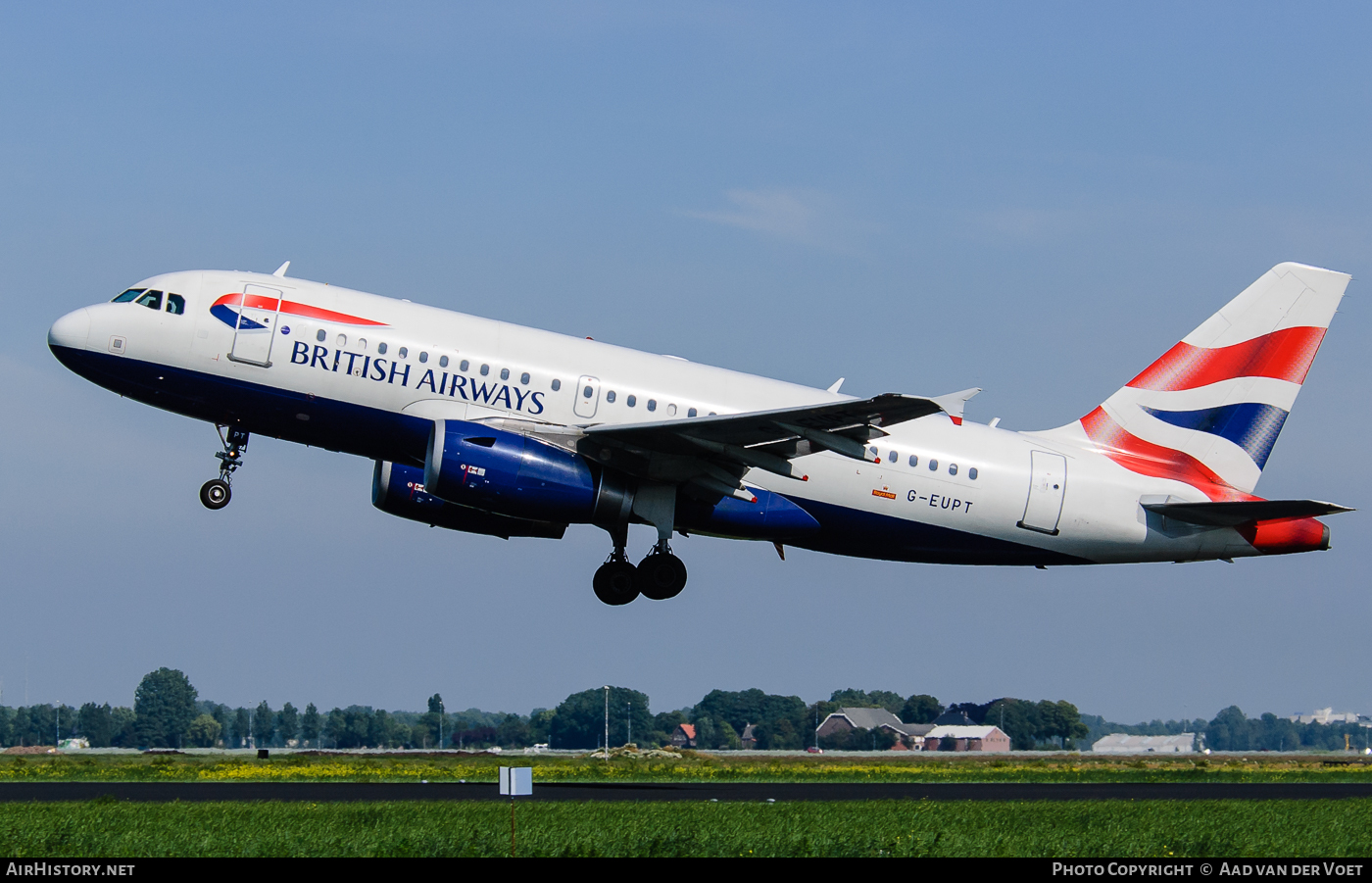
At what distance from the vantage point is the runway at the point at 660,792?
28.9m

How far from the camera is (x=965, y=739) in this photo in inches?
3415

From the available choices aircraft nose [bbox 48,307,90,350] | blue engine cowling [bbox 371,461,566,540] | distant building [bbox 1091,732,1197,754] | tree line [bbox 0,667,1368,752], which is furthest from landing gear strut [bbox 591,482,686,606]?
distant building [bbox 1091,732,1197,754]

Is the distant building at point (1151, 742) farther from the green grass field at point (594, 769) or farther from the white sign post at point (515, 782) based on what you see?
the white sign post at point (515, 782)

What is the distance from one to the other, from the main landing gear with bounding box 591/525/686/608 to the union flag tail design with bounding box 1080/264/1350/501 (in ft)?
33.9

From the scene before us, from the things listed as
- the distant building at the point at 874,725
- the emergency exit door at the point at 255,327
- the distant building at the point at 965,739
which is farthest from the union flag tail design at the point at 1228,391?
the distant building at the point at 874,725

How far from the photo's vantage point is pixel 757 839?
2180 centimetres

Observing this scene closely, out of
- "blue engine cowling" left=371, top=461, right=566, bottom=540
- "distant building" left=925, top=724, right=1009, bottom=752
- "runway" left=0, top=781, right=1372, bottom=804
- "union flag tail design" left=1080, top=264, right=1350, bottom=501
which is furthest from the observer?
"distant building" left=925, top=724, right=1009, bottom=752

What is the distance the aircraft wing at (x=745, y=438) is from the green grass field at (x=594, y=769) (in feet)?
34.1

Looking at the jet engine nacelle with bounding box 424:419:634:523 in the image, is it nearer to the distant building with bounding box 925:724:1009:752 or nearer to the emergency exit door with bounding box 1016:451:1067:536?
the emergency exit door with bounding box 1016:451:1067:536

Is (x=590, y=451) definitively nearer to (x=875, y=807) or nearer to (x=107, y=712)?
(x=875, y=807)

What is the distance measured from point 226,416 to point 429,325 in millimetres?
4411

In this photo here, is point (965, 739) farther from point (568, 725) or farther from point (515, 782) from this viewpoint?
point (515, 782)

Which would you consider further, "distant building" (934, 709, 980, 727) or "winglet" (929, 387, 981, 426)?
"distant building" (934, 709, 980, 727)

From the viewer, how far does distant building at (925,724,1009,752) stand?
81.3m
